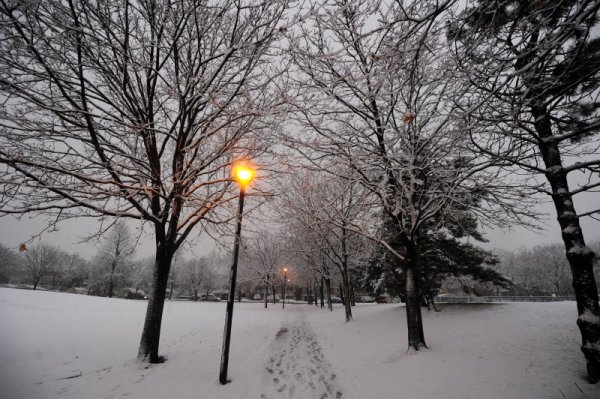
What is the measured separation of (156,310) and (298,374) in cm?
399

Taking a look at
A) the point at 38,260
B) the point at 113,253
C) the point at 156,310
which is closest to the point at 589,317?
the point at 156,310

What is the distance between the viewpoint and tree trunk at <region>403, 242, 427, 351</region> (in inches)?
258

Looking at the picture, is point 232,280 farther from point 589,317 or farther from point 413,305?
point 589,317

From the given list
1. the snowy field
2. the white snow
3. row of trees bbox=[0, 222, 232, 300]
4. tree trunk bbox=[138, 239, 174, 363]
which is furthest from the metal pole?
row of trees bbox=[0, 222, 232, 300]

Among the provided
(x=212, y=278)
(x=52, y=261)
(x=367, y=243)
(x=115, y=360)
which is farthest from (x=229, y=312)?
(x=52, y=261)

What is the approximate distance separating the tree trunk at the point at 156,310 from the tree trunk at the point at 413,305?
646 centimetres

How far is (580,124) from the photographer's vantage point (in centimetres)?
526

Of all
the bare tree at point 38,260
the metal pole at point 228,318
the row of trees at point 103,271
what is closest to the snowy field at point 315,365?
the metal pole at point 228,318

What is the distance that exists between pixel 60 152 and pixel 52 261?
5631cm

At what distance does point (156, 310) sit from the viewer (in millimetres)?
6285

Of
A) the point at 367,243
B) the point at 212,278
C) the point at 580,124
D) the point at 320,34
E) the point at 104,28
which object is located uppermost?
the point at 320,34

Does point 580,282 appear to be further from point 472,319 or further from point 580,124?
point 472,319

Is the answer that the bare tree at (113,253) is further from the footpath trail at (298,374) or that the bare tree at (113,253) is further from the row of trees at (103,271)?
the footpath trail at (298,374)

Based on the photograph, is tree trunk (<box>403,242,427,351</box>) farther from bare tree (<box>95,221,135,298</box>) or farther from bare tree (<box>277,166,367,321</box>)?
bare tree (<box>95,221,135,298</box>)
